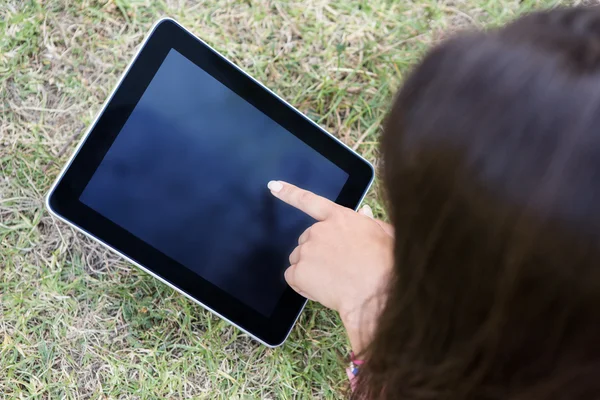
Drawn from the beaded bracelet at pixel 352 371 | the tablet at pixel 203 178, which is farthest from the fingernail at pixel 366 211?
the beaded bracelet at pixel 352 371

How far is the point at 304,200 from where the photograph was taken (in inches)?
33.0

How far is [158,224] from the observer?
78cm

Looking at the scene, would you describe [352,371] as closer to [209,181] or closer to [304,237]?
[304,237]

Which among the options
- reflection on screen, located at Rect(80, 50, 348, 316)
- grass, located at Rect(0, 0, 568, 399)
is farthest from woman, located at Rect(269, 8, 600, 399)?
grass, located at Rect(0, 0, 568, 399)

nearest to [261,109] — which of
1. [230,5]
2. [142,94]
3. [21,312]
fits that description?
[142,94]

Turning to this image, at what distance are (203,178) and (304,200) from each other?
6.7 inches

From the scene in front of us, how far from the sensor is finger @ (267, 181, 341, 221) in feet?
2.75

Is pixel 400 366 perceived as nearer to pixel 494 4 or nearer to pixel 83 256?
pixel 83 256

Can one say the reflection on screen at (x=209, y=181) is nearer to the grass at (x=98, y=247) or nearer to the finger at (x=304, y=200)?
the finger at (x=304, y=200)

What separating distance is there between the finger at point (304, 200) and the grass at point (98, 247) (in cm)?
22

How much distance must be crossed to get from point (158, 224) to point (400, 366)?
417 mm

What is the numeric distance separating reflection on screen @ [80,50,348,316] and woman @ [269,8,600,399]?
0.29m

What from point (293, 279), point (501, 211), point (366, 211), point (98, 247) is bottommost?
point (98, 247)

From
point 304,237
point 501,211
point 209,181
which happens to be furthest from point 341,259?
point 501,211
